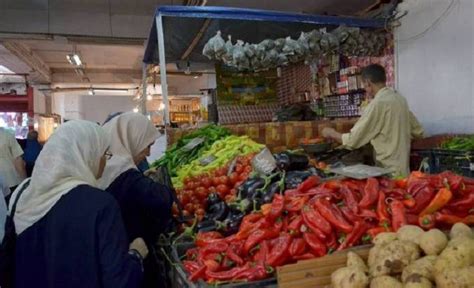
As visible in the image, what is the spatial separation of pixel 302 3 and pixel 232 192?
19.2 ft

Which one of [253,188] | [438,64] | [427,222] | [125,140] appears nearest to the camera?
[427,222]

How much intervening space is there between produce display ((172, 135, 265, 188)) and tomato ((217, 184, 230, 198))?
1.64 ft

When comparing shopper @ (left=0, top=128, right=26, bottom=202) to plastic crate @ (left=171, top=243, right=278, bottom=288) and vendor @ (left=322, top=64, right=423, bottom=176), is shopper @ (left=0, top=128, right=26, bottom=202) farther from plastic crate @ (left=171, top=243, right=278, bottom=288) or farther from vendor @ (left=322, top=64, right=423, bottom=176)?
vendor @ (left=322, top=64, right=423, bottom=176)

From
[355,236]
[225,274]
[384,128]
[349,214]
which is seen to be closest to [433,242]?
A: [355,236]

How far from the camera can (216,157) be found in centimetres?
423

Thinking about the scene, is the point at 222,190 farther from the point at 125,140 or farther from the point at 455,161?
the point at 455,161

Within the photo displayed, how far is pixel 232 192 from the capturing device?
3318mm

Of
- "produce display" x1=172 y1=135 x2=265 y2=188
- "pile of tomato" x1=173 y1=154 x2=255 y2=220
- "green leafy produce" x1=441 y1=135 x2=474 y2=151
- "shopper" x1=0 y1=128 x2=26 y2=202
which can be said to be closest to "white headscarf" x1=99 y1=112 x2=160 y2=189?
"pile of tomato" x1=173 y1=154 x2=255 y2=220

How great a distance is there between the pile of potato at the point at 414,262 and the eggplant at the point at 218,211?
1147 millimetres

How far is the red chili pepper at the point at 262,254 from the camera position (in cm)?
189

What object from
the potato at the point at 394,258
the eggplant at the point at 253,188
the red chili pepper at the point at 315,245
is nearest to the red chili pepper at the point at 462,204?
the potato at the point at 394,258

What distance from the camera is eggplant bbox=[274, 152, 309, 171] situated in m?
2.92

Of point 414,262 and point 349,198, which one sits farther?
point 349,198

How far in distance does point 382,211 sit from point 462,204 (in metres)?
0.37
